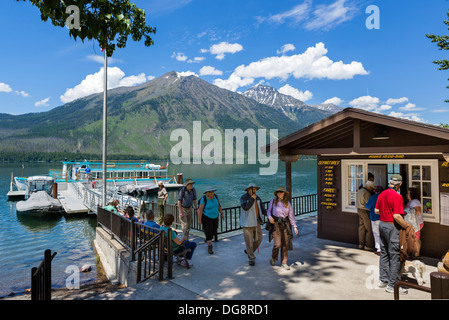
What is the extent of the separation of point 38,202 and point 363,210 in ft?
86.8

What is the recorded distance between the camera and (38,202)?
24.1 meters

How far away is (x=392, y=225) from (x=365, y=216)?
2.58 meters

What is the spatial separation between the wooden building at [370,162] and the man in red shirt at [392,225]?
5.36 ft

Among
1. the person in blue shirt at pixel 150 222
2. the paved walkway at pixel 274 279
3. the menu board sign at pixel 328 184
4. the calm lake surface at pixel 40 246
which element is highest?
the menu board sign at pixel 328 184

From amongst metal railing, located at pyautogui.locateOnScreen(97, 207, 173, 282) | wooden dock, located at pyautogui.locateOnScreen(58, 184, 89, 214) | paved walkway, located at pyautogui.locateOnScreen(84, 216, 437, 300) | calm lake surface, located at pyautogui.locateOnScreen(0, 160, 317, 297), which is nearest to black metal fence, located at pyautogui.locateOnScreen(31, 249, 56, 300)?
paved walkway, located at pyautogui.locateOnScreen(84, 216, 437, 300)

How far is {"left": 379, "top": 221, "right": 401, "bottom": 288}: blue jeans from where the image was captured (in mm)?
4879

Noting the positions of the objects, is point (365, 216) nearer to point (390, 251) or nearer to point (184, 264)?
point (390, 251)

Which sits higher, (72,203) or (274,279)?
(274,279)

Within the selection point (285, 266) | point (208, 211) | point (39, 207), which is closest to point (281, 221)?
point (285, 266)

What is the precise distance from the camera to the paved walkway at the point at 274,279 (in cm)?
492

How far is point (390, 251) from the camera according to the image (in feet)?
16.2

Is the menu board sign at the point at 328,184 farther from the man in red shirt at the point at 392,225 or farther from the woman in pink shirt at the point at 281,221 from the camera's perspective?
the man in red shirt at the point at 392,225

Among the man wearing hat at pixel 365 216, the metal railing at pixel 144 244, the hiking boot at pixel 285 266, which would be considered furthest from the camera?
the man wearing hat at pixel 365 216

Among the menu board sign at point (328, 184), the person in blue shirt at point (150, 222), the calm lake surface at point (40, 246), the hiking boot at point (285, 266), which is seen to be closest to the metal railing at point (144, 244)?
the person in blue shirt at point (150, 222)
